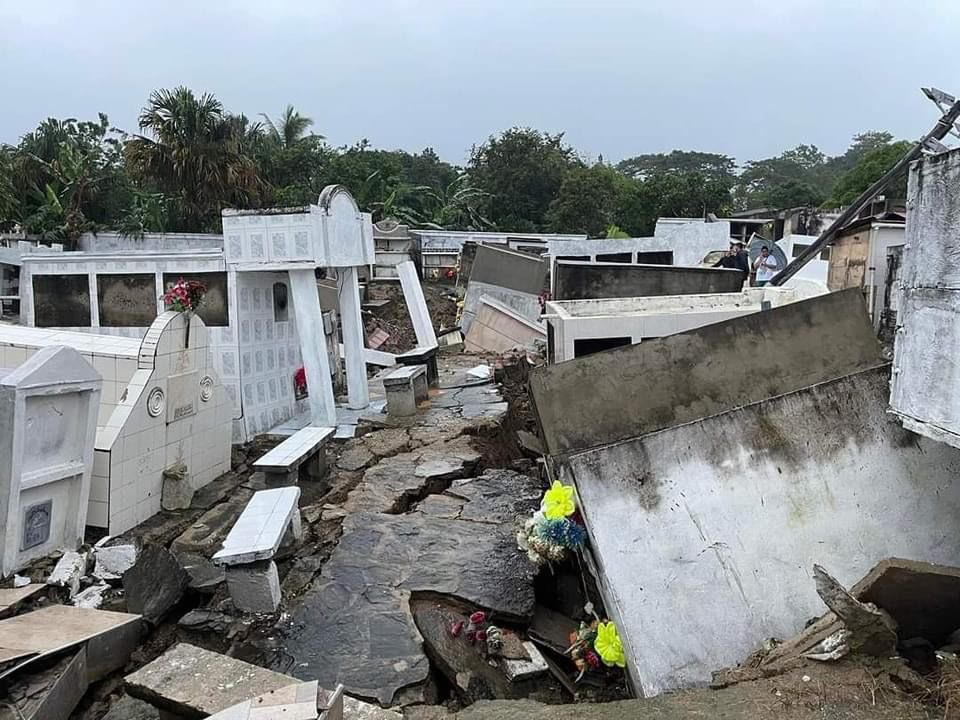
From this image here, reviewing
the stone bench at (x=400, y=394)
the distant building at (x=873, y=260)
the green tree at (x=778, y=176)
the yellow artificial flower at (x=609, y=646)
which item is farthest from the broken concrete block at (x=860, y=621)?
the green tree at (x=778, y=176)

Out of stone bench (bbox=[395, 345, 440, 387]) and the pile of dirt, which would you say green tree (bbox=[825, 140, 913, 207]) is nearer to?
the pile of dirt

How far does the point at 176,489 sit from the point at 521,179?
30584 mm

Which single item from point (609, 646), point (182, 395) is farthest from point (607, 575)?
point (182, 395)

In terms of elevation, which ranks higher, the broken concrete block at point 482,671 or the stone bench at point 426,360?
the stone bench at point 426,360

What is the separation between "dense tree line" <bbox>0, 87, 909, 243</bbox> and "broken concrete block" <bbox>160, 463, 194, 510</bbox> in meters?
16.4

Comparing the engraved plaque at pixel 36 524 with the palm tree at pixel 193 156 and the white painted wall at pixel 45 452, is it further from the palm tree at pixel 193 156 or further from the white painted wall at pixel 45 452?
the palm tree at pixel 193 156

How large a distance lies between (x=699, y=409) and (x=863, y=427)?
101cm

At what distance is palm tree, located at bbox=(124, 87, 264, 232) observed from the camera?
65.4ft

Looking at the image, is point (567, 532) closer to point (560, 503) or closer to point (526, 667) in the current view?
point (560, 503)

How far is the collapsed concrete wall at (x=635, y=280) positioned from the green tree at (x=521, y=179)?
23.1 meters

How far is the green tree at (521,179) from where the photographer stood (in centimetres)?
3512

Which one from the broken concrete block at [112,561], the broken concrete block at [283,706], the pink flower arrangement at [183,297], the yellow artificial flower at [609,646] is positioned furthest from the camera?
the pink flower arrangement at [183,297]

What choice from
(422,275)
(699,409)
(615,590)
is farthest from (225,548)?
(422,275)

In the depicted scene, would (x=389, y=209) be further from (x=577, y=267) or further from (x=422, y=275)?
(x=577, y=267)
